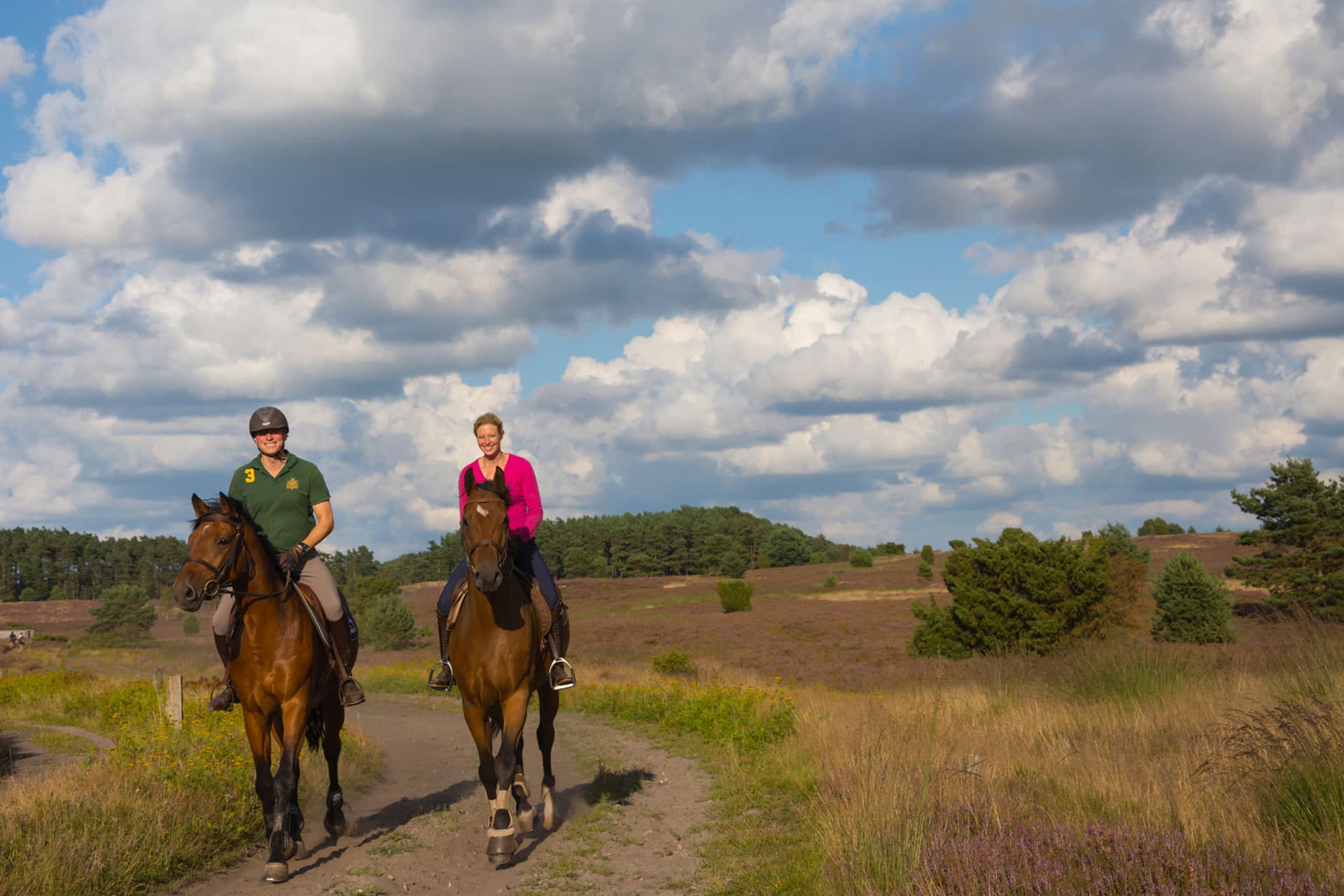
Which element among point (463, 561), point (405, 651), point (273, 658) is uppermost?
point (463, 561)

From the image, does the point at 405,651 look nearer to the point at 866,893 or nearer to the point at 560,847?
the point at 560,847

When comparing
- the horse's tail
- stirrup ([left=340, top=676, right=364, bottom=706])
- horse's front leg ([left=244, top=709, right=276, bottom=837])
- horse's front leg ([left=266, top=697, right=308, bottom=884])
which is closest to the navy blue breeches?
stirrup ([left=340, top=676, right=364, bottom=706])

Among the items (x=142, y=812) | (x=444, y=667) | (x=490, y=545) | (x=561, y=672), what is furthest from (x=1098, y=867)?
(x=142, y=812)

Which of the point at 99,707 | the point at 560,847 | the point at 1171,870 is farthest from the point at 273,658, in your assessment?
the point at 99,707

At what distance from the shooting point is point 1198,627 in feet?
100

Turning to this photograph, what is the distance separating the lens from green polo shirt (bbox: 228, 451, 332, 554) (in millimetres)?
8883

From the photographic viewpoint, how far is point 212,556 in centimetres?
763

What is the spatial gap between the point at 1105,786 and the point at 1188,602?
89.8ft

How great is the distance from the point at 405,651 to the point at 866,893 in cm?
5669

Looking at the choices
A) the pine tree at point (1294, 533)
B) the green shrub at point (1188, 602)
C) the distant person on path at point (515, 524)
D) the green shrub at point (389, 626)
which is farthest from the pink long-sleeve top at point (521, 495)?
the green shrub at point (389, 626)

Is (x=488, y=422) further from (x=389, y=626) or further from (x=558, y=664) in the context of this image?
(x=389, y=626)

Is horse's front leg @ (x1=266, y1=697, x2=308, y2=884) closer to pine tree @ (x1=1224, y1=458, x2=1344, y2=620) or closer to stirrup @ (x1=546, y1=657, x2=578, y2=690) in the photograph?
A: stirrup @ (x1=546, y1=657, x2=578, y2=690)

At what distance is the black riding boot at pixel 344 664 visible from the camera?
29.9 feet

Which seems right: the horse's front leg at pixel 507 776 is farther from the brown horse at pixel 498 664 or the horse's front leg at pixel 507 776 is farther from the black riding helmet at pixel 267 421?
the black riding helmet at pixel 267 421
